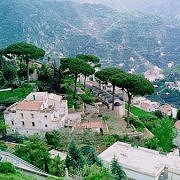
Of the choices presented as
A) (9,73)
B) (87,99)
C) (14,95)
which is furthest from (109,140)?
Answer: (9,73)

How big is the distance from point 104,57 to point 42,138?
119766mm

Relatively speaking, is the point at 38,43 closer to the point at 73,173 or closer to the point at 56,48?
the point at 56,48

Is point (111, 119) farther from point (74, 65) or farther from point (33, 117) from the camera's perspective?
point (33, 117)

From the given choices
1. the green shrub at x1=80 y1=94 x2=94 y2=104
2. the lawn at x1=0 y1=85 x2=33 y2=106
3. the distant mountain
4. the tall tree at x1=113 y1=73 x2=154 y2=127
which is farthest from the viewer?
the distant mountain

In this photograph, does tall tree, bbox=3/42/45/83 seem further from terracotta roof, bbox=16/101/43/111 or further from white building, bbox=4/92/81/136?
terracotta roof, bbox=16/101/43/111

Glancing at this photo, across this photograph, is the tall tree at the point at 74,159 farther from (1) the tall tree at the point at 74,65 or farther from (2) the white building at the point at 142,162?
(1) the tall tree at the point at 74,65

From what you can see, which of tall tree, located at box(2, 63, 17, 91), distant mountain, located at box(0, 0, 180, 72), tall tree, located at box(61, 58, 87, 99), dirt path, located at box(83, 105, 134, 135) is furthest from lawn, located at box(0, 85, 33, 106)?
distant mountain, located at box(0, 0, 180, 72)

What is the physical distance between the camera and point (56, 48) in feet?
484

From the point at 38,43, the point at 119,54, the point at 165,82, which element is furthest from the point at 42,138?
the point at 119,54

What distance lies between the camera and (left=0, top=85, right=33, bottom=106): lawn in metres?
38.5

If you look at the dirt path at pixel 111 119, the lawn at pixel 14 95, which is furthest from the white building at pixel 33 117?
the lawn at pixel 14 95

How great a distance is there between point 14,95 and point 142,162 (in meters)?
17.9

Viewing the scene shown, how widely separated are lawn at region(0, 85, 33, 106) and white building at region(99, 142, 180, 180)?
12.8m

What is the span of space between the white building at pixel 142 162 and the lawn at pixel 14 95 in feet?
42.0
